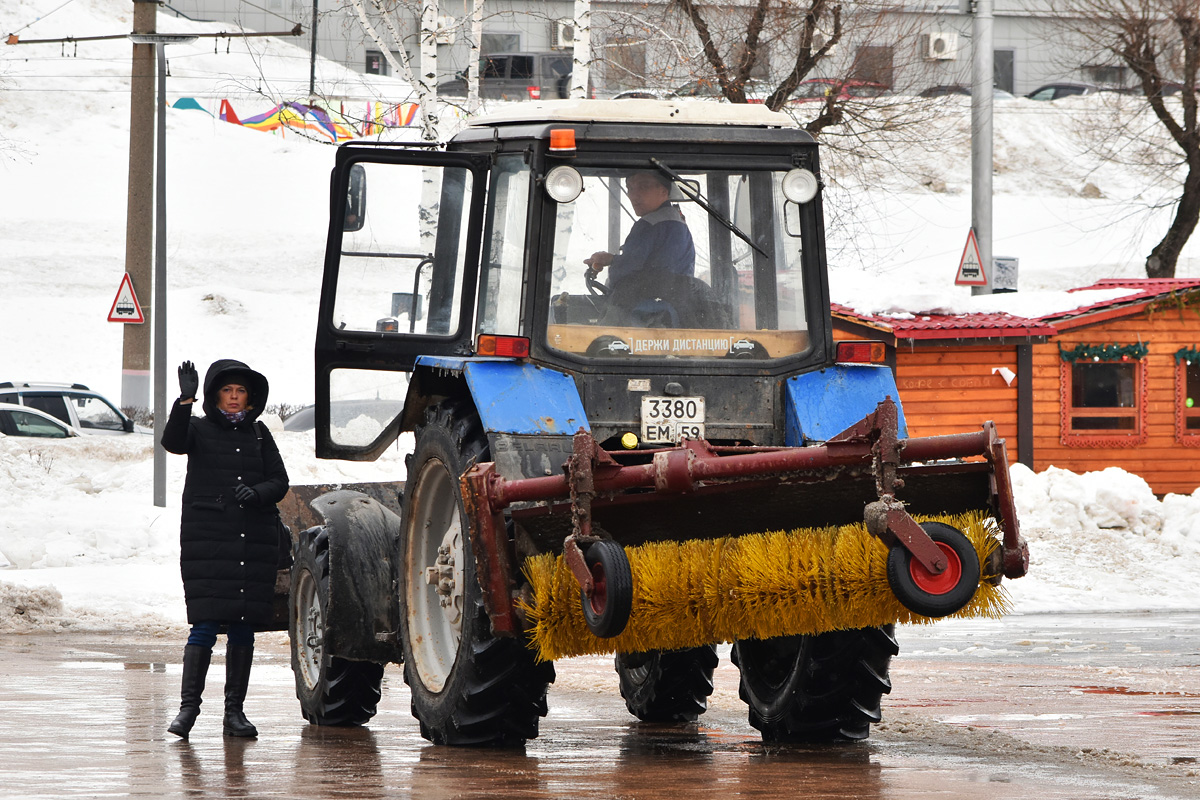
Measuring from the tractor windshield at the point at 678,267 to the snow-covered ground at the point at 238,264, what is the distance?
706 cm

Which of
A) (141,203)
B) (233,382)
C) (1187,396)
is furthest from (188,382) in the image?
(141,203)

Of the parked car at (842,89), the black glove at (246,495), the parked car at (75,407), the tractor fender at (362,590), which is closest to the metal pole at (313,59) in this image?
the parked car at (75,407)

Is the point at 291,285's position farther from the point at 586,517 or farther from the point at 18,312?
the point at 586,517

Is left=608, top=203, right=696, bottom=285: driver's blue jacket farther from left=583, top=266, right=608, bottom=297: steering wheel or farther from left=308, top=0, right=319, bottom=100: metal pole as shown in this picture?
left=308, top=0, right=319, bottom=100: metal pole

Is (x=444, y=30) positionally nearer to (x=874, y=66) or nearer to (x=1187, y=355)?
(x=874, y=66)

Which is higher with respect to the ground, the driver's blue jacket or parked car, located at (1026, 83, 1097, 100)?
parked car, located at (1026, 83, 1097, 100)

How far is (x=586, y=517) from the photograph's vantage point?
5.68 metres

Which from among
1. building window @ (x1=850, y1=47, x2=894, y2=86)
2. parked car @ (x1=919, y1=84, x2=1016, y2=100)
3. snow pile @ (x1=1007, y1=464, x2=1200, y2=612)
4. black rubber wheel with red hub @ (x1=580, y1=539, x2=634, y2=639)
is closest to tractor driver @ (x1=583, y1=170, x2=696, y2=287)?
black rubber wheel with red hub @ (x1=580, y1=539, x2=634, y2=639)

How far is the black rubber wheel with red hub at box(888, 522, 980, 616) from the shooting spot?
211 inches

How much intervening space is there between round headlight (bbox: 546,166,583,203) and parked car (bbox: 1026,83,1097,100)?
47135 millimetres

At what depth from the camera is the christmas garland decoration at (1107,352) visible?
21.1 meters

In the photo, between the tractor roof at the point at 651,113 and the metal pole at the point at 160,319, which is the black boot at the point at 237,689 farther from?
the metal pole at the point at 160,319

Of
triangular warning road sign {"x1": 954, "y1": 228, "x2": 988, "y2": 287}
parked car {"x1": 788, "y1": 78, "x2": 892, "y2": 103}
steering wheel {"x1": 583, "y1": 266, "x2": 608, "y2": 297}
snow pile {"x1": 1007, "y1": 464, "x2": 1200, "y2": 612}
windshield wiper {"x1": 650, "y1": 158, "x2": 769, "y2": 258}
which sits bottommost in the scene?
snow pile {"x1": 1007, "y1": 464, "x2": 1200, "y2": 612}

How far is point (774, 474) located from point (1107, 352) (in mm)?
16701
